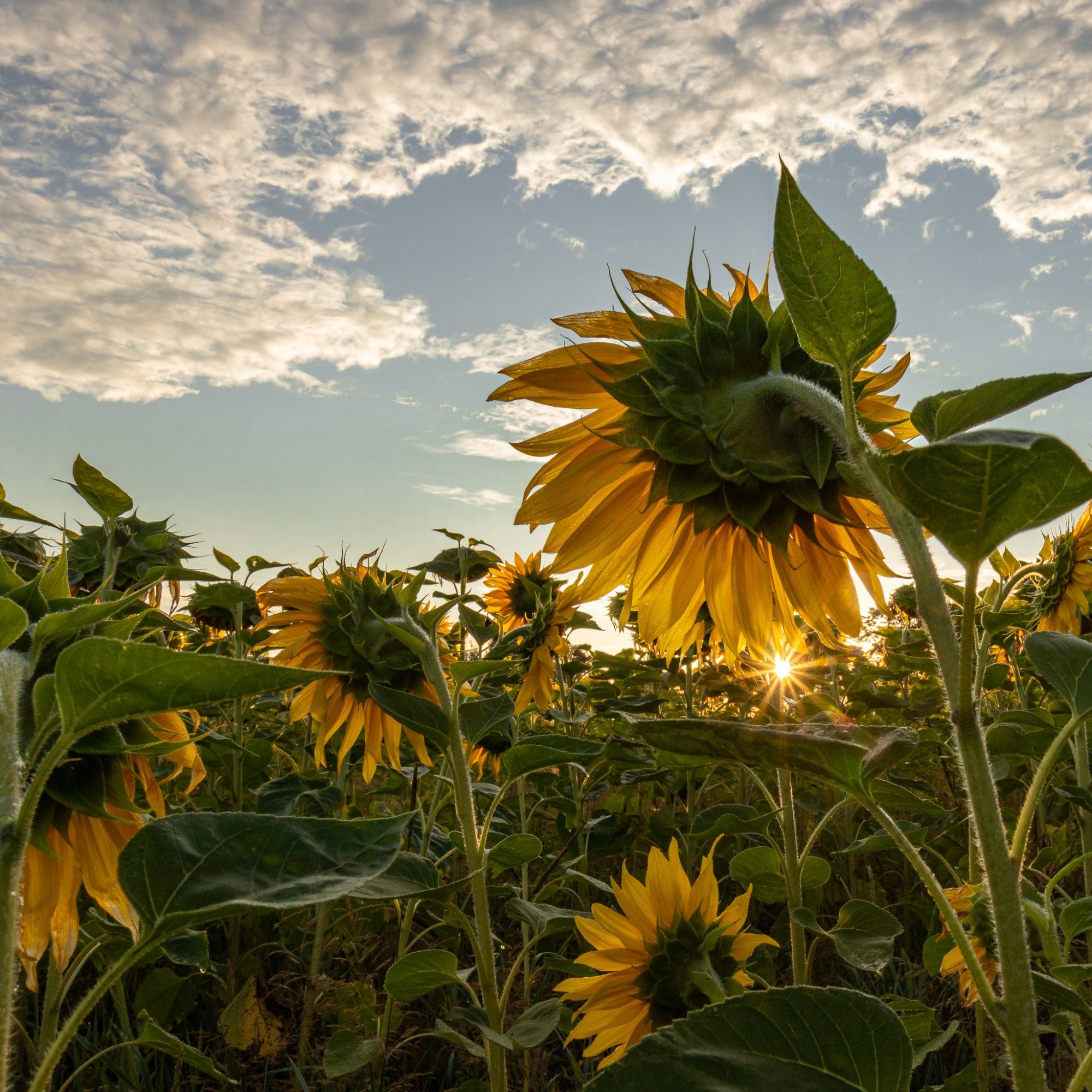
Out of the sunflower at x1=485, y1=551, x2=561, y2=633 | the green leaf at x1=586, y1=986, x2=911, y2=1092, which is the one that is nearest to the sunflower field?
the green leaf at x1=586, y1=986, x2=911, y2=1092

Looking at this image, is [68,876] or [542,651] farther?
[542,651]

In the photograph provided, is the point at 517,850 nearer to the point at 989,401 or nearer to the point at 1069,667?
the point at 1069,667

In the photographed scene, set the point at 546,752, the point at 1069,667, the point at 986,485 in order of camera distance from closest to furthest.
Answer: the point at 986,485 < the point at 1069,667 < the point at 546,752

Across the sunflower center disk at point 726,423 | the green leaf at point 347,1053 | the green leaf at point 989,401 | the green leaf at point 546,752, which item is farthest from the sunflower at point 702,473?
the green leaf at point 347,1053

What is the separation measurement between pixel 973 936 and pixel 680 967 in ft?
1.72

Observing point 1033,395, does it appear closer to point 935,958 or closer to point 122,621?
point 122,621

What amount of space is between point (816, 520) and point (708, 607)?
0.25 metres

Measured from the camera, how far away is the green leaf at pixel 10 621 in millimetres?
581

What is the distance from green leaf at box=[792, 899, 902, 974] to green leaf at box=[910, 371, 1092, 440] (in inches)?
38.3

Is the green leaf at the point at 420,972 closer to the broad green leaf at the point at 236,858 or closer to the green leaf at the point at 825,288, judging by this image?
the broad green leaf at the point at 236,858

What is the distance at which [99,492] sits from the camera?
1.52m

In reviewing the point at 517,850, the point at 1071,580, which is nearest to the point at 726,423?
the point at 517,850

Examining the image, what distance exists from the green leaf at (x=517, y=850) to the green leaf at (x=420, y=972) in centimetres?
18

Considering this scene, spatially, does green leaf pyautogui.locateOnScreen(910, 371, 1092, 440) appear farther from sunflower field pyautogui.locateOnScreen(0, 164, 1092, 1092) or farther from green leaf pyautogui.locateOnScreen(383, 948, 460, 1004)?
green leaf pyautogui.locateOnScreen(383, 948, 460, 1004)
